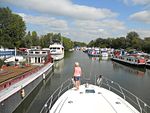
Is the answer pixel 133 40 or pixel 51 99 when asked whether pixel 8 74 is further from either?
pixel 133 40

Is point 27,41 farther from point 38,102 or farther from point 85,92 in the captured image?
point 85,92

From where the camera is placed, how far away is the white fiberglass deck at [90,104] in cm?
1089

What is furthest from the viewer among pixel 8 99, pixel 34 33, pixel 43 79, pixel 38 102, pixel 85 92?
pixel 34 33

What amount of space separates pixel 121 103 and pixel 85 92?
6.72 feet

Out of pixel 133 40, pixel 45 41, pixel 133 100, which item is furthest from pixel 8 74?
pixel 133 40

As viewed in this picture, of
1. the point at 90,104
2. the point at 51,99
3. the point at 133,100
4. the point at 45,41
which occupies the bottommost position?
the point at 133,100

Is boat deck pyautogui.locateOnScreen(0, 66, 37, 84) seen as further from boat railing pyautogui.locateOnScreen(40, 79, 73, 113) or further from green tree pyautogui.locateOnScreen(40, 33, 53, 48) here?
green tree pyautogui.locateOnScreen(40, 33, 53, 48)

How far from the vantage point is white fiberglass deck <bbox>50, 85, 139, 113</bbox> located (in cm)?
1089

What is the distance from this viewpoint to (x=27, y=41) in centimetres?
11419

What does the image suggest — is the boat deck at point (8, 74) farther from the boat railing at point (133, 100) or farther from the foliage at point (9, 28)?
the foliage at point (9, 28)

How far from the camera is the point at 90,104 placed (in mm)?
11516

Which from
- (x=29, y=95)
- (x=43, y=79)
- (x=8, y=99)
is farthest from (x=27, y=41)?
(x=8, y=99)

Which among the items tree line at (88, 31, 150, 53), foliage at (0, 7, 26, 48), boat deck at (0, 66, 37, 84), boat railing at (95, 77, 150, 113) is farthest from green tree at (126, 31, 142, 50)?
boat railing at (95, 77, 150, 113)

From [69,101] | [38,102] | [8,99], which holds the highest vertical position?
[69,101]
